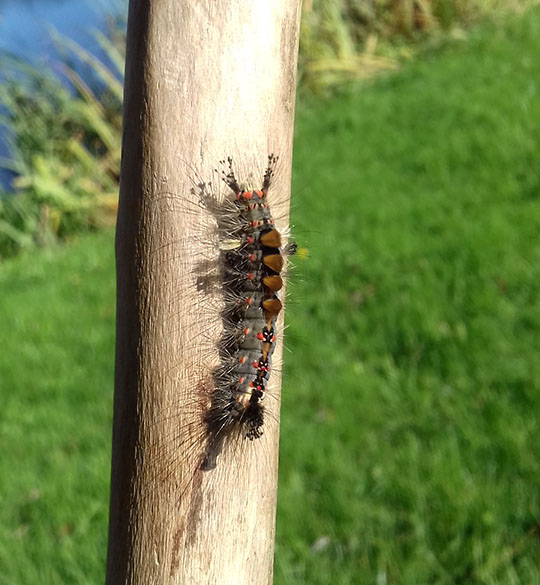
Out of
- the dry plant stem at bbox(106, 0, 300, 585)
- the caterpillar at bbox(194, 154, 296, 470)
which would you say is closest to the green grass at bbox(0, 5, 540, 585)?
the caterpillar at bbox(194, 154, 296, 470)

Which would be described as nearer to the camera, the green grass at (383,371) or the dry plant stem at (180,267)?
the dry plant stem at (180,267)

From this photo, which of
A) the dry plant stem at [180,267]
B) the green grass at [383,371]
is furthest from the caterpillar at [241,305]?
the green grass at [383,371]

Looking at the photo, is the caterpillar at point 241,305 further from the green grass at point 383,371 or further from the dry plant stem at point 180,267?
the green grass at point 383,371

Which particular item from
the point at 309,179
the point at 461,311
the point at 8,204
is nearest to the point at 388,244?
the point at 461,311

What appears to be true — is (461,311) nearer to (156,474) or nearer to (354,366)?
(354,366)

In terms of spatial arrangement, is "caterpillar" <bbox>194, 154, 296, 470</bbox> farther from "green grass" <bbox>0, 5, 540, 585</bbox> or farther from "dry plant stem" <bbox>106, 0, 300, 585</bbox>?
"green grass" <bbox>0, 5, 540, 585</bbox>

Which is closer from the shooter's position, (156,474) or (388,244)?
(156,474)
